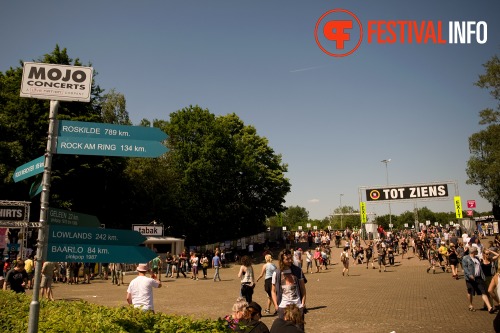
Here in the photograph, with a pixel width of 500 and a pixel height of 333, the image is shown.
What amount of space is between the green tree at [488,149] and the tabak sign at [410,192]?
6717mm

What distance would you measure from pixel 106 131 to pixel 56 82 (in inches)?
32.7

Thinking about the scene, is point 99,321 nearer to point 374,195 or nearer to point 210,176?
point 374,195

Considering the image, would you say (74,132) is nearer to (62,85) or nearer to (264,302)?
(62,85)

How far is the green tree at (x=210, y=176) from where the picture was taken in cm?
4284

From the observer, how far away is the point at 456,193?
36.7 m

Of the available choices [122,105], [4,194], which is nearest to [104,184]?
[4,194]

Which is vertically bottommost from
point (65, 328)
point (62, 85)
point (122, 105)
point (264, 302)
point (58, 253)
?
point (264, 302)

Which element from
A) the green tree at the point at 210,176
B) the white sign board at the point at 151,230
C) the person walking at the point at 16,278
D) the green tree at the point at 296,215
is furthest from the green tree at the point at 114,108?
the green tree at the point at 296,215

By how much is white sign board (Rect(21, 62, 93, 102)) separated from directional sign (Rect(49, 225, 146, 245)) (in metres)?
1.59

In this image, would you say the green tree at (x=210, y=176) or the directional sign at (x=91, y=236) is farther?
the green tree at (x=210, y=176)

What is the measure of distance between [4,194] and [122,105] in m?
21.8

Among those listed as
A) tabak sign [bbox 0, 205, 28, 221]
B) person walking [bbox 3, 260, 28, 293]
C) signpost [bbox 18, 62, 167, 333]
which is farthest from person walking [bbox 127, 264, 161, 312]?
tabak sign [bbox 0, 205, 28, 221]

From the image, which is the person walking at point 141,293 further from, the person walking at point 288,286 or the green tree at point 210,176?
the green tree at point 210,176

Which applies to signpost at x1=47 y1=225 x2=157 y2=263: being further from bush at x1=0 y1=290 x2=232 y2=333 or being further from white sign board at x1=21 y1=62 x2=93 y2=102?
white sign board at x1=21 y1=62 x2=93 y2=102
